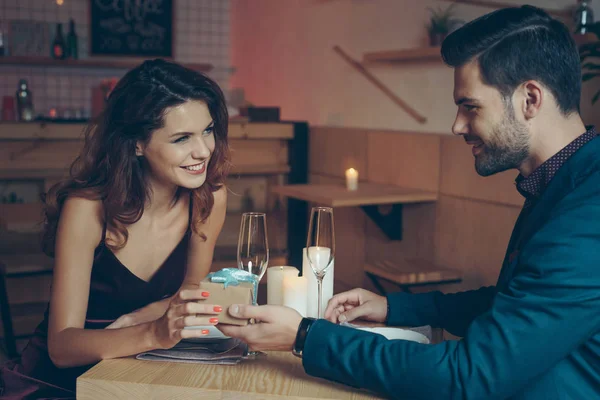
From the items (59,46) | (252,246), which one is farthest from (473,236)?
(59,46)

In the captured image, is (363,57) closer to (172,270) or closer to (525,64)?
(172,270)

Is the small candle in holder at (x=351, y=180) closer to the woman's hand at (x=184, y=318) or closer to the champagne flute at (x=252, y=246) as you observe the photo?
the champagne flute at (x=252, y=246)

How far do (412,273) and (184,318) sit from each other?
203cm

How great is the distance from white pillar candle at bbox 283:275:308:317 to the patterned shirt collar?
0.54 m

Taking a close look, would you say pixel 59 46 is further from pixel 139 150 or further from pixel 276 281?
pixel 276 281

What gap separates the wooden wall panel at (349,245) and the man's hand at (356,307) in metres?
2.53

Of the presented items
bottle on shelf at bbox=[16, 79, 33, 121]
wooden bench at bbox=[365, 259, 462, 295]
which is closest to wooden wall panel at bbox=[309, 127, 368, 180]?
wooden bench at bbox=[365, 259, 462, 295]

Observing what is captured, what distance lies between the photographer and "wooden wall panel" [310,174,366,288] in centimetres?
426

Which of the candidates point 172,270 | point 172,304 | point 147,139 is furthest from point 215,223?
point 172,304

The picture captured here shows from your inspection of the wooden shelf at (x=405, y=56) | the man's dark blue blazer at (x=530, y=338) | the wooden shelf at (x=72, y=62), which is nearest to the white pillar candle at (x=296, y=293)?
the man's dark blue blazer at (x=530, y=338)

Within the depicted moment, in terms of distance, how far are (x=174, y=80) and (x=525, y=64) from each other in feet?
3.32

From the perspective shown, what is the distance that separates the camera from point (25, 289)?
407 centimetres

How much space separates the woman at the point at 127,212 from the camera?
1.79 metres

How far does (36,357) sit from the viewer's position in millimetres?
1927
